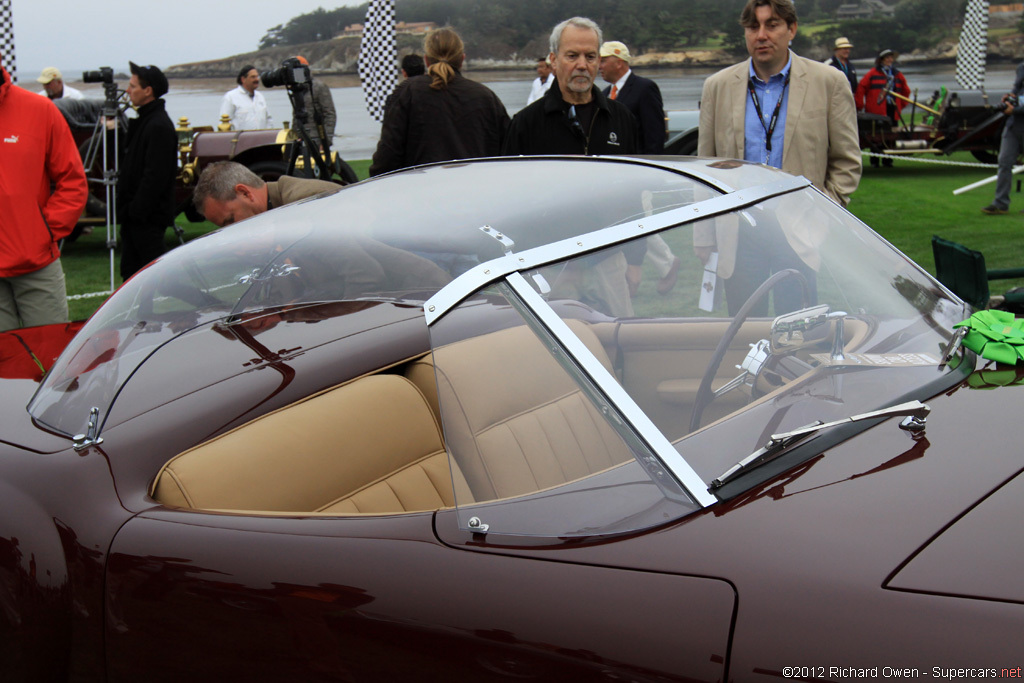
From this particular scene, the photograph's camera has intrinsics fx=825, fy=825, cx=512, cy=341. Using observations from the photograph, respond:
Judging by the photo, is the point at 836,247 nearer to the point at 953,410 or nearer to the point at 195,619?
the point at 953,410

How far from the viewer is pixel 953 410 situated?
1411mm

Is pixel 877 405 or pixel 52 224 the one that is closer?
pixel 877 405

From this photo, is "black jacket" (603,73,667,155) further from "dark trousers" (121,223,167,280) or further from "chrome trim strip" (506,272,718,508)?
"chrome trim strip" (506,272,718,508)

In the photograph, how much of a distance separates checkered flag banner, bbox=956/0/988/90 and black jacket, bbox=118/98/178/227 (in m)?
24.3

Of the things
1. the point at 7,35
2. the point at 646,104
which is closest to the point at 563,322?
the point at 646,104

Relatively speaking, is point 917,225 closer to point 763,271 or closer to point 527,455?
point 763,271

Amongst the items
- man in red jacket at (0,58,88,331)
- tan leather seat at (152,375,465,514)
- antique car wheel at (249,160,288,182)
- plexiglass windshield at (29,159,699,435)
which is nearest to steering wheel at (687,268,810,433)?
plexiglass windshield at (29,159,699,435)

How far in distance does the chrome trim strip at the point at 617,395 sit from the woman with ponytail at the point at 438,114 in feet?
11.1

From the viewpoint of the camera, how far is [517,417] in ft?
4.68

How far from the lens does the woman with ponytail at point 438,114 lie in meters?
4.69

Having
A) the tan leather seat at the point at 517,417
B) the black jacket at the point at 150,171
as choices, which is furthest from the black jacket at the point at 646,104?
the tan leather seat at the point at 517,417

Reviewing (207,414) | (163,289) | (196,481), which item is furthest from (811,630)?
(163,289)

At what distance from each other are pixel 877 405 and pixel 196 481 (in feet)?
4.26

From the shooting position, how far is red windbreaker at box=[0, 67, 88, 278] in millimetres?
3793
